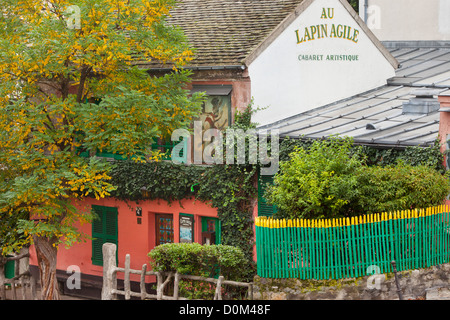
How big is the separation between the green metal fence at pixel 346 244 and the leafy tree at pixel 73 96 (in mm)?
Answer: 4071

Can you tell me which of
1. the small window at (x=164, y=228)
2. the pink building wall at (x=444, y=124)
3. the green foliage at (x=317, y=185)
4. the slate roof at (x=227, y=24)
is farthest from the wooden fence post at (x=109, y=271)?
the pink building wall at (x=444, y=124)

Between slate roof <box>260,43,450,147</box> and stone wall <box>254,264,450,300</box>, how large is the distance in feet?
10.0

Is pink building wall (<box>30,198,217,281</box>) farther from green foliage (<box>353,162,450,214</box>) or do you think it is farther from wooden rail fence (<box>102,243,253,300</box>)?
green foliage (<box>353,162,450,214</box>)

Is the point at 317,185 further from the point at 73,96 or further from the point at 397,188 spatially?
the point at 73,96

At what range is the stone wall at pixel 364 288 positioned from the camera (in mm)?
16516

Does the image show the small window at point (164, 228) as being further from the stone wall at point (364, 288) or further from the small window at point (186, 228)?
the stone wall at point (364, 288)

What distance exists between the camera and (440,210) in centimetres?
1703

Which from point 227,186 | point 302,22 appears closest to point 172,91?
point 227,186

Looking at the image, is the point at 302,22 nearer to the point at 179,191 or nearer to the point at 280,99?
the point at 280,99

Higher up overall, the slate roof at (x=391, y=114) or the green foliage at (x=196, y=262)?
the slate roof at (x=391, y=114)

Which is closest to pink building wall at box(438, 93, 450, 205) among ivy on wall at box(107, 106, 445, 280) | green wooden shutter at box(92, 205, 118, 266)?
ivy on wall at box(107, 106, 445, 280)

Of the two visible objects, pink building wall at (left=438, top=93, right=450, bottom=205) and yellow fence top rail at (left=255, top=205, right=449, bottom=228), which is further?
pink building wall at (left=438, top=93, right=450, bottom=205)

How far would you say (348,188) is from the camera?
1631 cm

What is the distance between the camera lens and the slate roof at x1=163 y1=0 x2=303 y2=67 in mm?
21297
